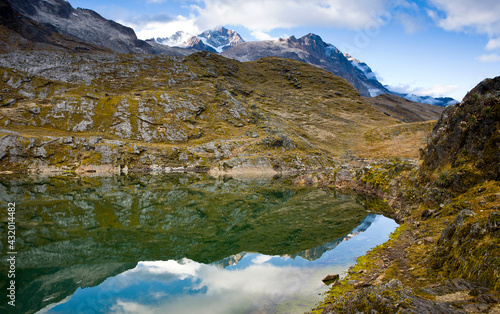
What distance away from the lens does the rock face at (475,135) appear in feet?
63.3

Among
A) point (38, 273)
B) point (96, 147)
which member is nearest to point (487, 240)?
point (38, 273)

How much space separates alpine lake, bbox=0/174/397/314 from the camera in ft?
43.7

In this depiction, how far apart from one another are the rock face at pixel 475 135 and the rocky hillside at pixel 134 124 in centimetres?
7627

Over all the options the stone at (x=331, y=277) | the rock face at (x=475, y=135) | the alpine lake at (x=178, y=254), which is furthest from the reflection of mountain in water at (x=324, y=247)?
the rock face at (x=475, y=135)

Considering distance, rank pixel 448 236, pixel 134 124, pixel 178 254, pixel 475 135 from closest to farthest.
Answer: pixel 448 236
pixel 178 254
pixel 475 135
pixel 134 124

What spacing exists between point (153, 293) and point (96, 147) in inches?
3818

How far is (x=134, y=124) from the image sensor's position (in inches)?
4692

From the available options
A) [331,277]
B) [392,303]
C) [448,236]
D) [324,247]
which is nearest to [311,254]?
[324,247]

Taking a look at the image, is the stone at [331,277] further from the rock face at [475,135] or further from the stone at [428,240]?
the rock face at [475,135]

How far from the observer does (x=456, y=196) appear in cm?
2084

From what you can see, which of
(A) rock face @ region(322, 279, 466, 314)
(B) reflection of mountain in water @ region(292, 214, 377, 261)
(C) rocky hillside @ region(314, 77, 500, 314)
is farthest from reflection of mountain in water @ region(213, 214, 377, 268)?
(A) rock face @ region(322, 279, 466, 314)

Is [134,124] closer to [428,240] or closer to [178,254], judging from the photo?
[178,254]

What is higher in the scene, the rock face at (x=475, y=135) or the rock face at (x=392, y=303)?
the rock face at (x=475, y=135)

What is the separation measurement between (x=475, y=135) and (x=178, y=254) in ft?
88.9
